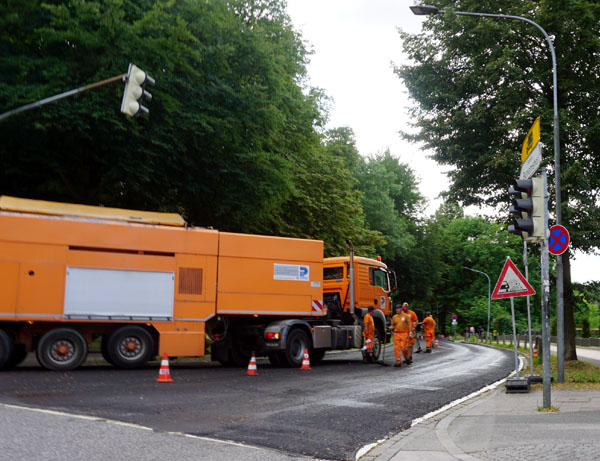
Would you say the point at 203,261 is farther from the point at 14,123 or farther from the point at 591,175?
the point at 591,175

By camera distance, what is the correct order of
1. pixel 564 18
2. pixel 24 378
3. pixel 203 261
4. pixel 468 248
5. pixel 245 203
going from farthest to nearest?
pixel 468 248 → pixel 245 203 → pixel 564 18 → pixel 203 261 → pixel 24 378

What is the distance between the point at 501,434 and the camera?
7.93 m

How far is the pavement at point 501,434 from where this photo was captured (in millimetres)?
6812

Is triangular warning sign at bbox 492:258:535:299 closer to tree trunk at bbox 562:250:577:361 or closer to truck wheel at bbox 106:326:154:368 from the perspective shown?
tree trunk at bbox 562:250:577:361

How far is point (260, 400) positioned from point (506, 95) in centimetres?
1186

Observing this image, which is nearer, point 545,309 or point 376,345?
point 545,309

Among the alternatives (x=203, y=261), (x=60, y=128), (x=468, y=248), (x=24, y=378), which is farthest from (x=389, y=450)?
(x=468, y=248)

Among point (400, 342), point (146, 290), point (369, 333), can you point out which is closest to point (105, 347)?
point (146, 290)

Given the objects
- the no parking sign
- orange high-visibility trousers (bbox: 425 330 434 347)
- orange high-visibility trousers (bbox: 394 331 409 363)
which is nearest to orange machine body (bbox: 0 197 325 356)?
orange high-visibility trousers (bbox: 394 331 409 363)

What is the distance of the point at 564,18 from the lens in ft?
59.9

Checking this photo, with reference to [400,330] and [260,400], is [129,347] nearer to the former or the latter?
[260,400]

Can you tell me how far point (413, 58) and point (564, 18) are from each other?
446 cm

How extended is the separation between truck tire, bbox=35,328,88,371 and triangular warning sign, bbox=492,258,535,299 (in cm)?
866

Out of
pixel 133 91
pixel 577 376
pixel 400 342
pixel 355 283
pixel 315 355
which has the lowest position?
pixel 577 376
